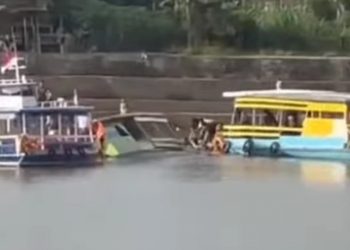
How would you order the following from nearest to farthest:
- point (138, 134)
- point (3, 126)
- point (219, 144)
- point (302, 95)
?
1. point (3, 126)
2. point (302, 95)
3. point (219, 144)
4. point (138, 134)

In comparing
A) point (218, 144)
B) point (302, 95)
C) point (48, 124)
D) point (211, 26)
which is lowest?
point (218, 144)

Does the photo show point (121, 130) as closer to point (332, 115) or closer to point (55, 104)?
point (55, 104)

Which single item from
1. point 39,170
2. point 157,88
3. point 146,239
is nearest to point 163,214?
point 146,239

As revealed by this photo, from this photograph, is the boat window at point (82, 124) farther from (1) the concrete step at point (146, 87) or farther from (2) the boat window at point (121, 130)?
(1) the concrete step at point (146, 87)

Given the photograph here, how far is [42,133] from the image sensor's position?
33.5 meters

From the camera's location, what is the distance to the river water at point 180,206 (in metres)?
22.4

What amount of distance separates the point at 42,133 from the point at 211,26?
10088 mm

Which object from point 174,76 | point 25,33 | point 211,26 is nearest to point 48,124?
point 174,76

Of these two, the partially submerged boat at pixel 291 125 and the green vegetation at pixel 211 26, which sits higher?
the green vegetation at pixel 211 26

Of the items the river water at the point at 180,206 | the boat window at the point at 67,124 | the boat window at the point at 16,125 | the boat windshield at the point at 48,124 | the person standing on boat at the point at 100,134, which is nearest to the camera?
the river water at the point at 180,206

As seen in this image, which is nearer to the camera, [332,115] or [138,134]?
[332,115]

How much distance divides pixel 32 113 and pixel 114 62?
6687 millimetres

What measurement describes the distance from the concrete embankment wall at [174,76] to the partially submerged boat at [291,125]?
7.08 ft

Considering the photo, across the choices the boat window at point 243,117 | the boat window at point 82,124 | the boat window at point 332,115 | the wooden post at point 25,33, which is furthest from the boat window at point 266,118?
the wooden post at point 25,33
